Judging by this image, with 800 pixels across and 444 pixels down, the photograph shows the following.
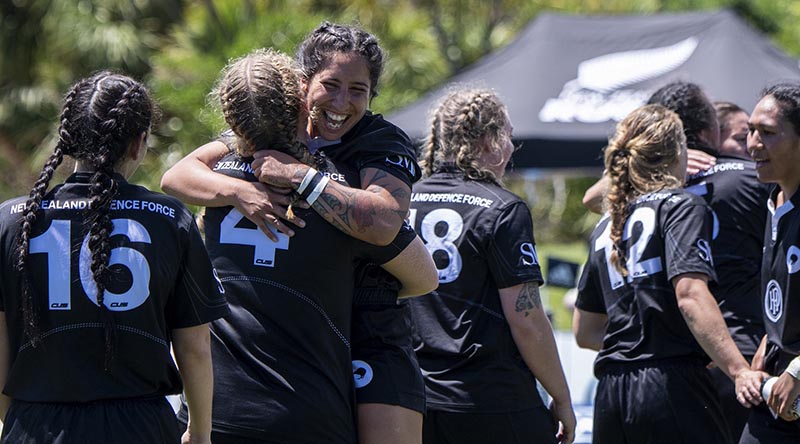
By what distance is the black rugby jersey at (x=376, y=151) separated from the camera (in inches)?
130

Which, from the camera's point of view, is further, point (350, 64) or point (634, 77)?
point (634, 77)

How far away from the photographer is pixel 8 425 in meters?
3.02

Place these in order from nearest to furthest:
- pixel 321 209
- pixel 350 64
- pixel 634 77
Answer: pixel 321 209 < pixel 350 64 < pixel 634 77

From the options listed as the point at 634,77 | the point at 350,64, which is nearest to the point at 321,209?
the point at 350,64

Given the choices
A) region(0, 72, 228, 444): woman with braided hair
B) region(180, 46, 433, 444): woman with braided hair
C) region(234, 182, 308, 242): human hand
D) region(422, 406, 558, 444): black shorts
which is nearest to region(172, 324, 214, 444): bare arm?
region(0, 72, 228, 444): woman with braided hair

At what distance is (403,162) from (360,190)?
20cm

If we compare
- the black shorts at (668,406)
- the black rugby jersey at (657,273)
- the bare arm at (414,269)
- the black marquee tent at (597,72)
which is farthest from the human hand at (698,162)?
the black marquee tent at (597,72)

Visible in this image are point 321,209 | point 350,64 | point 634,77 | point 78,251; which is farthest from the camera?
point 634,77

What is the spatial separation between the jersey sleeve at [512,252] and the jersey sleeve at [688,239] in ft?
1.80

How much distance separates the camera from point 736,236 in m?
5.04

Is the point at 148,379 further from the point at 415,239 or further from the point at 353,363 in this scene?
the point at 415,239

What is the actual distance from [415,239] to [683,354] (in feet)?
5.22

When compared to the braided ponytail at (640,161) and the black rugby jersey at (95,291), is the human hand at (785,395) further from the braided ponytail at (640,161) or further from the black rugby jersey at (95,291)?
→ the black rugby jersey at (95,291)

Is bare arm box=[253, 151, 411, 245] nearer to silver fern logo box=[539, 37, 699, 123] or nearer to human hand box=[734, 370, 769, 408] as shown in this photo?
human hand box=[734, 370, 769, 408]
